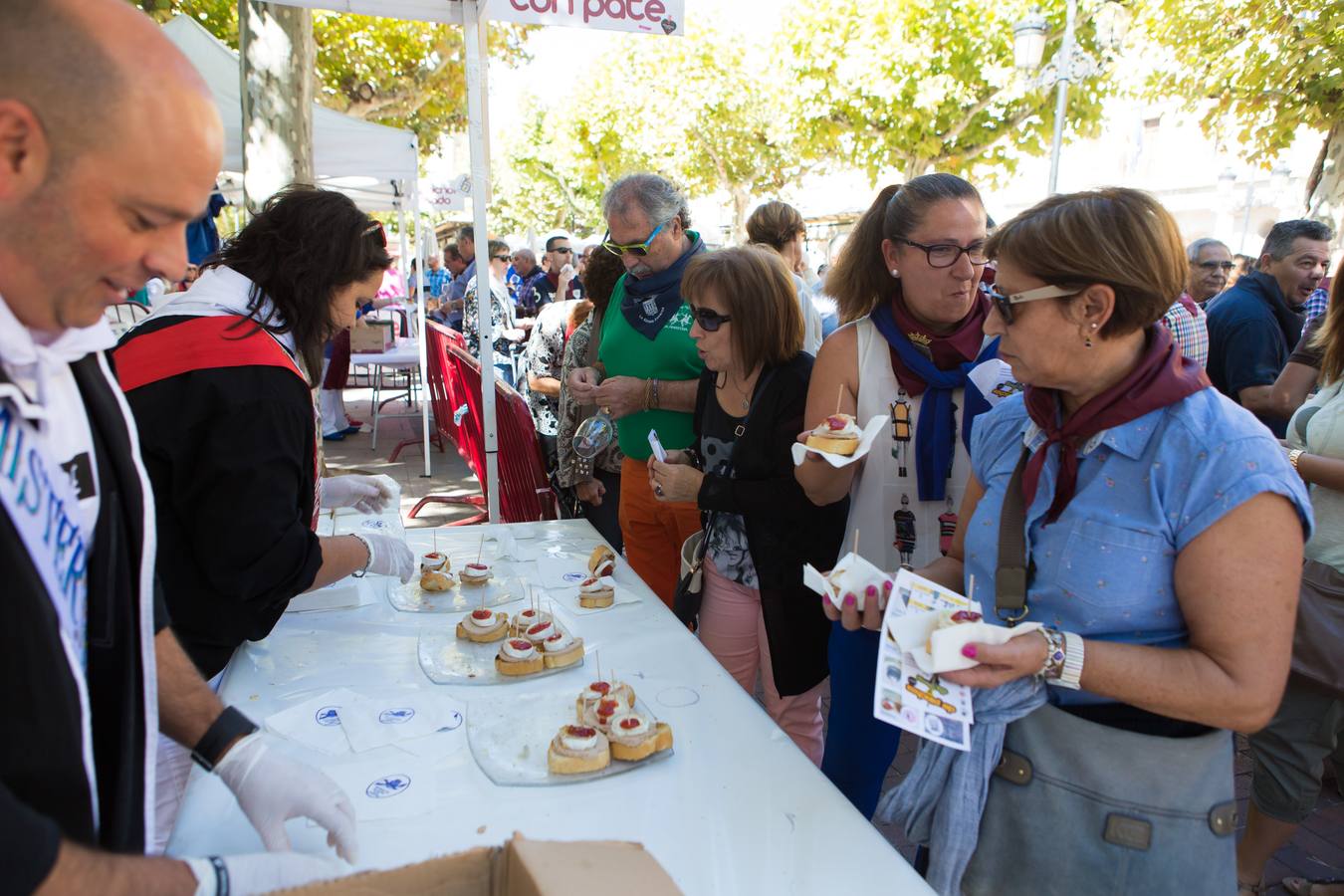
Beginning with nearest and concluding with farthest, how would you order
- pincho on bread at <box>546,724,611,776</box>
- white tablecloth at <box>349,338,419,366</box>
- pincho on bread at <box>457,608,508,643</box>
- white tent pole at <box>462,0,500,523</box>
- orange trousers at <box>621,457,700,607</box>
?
pincho on bread at <box>546,724,611,776</box> → pincho on bread at <box>457,608,508,643</box> → orange trousers at <box>621,457,700,607</box> → white tent pole at <box>462,0,500,523</box> → white tablecloth at <box>349,338,419,366</box>

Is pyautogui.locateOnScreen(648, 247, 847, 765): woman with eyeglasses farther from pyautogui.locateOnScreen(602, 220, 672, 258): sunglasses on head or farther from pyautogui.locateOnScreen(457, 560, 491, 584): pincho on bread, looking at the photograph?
pyautogui.locateOnScreen(602, 220, 672, 258): sunglasses on head

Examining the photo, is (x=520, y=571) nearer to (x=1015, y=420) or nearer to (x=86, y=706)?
(x=1015, y=420)

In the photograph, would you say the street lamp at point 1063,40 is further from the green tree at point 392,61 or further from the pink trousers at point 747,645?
the pink trousers at point 747,645

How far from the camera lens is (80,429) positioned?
102cm

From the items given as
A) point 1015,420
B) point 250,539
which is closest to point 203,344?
point 250,539

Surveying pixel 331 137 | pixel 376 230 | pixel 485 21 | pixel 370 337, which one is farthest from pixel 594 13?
pixel 370 337

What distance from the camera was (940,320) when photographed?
7.60ft

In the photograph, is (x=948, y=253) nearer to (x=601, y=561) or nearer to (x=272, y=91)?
(x=601, y=561)

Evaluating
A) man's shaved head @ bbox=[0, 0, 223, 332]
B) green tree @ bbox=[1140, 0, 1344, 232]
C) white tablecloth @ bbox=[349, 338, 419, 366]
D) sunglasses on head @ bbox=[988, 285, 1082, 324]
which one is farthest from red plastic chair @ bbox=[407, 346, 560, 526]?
green tree @ bbox=[1140, 0, 1344, 232]

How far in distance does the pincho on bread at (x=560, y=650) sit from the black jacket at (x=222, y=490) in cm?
56

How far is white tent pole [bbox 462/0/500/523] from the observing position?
3.73 metres

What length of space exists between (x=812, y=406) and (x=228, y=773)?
66.1 inches

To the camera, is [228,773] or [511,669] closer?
[228,773]

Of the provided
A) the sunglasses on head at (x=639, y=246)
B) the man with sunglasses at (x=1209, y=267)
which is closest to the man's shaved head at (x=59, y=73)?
the sunglasses on head at (x=639, y=246)
